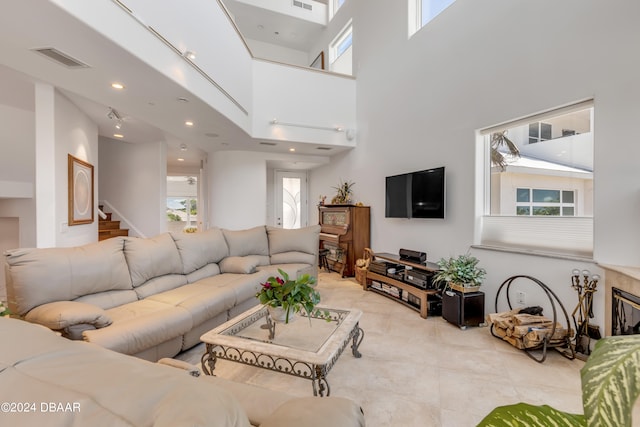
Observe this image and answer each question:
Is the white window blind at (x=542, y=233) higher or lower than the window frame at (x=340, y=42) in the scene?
lower

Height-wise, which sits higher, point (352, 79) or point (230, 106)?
point (352, 79)

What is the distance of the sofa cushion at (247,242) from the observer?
4095mm

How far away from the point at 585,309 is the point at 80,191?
576cm

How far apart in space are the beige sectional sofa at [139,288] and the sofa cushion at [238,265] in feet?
0.04

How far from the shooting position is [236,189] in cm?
607

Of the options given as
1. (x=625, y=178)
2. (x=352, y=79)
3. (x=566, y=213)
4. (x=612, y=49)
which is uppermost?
(x=352, y=79)

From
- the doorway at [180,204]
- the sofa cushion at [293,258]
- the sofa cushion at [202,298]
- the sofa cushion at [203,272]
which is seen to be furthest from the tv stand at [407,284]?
the doorway at [180,204]

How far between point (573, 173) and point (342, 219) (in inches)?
137

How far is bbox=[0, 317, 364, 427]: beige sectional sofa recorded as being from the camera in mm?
463

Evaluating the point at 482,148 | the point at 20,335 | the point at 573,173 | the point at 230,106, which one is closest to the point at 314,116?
the point at 230,106

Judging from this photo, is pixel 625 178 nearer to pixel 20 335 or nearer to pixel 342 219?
pixel 20 335

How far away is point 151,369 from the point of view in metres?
0.62

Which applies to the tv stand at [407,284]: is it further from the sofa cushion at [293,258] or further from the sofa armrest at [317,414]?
the sofa armrest at [317,414]

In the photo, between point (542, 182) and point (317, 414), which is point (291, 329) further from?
point (542, 182)
